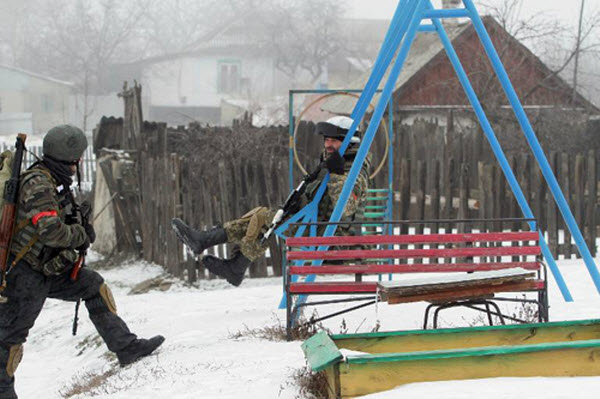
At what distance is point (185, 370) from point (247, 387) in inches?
31.5

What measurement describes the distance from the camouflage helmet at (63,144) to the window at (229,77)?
Result: 191 feet

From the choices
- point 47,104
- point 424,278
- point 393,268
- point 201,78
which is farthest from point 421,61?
point 201,78

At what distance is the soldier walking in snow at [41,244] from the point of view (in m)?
5.88

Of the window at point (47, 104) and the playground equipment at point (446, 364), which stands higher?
the window at point (47, 104)

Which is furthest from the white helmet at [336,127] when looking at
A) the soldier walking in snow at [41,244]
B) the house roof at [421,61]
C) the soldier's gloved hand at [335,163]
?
the house roof at [421,61]

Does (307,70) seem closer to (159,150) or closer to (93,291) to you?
(159,150)

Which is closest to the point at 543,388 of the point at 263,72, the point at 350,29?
the point at 263,72

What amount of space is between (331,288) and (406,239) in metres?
0.68

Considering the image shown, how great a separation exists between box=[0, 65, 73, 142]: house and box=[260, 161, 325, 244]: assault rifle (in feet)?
175

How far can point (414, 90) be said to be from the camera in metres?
28.8

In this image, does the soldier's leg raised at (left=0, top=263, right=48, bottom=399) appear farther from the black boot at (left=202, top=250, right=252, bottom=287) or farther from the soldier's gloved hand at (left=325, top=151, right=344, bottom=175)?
the soldier's gloved hand at (left=325, top=151, right=344, bottom=175)

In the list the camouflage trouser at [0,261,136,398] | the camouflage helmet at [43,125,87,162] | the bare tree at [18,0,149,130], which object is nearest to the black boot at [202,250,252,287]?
the camouflage trouser at [0,261,136,398]

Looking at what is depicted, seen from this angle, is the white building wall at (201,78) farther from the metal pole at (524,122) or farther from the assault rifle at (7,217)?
the assault rifle at (7,217)

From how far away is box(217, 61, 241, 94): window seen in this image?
211 ft
